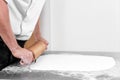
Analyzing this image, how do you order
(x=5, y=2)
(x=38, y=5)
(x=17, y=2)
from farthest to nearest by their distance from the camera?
1. (x=38, y=5)
2. (x=17, y=2)
3. (x=5, y=2)

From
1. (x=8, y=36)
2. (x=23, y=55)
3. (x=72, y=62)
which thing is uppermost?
(x=8, y=36)

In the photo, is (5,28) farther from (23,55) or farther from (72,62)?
(72,62)

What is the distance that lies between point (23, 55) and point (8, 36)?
141 millimetres

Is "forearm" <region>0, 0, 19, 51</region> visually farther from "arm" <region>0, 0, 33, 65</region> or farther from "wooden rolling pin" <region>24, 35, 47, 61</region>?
"wooden rolling pin" <region>24, 35, 47, 61</region>

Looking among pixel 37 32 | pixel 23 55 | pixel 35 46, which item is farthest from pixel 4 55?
pixel 37 32

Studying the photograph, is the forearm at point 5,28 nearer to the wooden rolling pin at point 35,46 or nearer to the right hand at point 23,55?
the right hand at point 23,55

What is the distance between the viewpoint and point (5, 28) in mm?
1215

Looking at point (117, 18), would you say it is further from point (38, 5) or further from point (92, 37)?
point (38, 5)

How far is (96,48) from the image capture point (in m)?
1.74

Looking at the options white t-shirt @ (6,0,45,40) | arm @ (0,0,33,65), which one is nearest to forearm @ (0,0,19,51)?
arm @ (0,0,33,65)

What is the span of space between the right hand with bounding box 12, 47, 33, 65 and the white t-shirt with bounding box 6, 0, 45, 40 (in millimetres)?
99

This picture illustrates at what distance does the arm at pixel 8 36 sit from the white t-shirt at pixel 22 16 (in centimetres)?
11

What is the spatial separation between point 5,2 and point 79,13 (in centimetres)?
62

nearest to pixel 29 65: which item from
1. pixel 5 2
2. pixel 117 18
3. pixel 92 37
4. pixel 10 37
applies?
pixel 10 37
